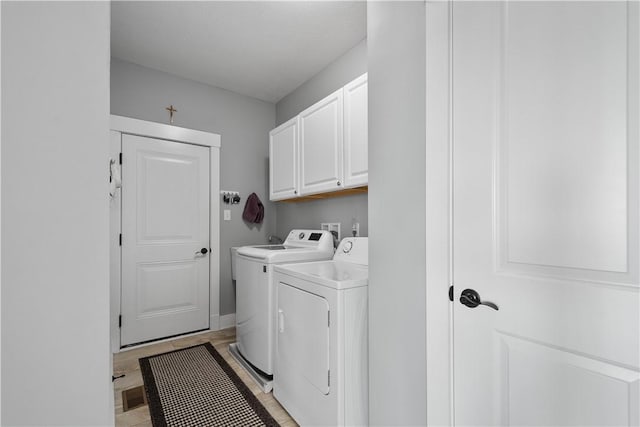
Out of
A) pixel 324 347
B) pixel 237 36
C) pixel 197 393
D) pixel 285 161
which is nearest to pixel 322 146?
pixel 285 161

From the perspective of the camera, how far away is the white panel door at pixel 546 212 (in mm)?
722

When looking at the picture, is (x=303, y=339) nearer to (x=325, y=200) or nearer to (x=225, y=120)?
(x=325, y=200)

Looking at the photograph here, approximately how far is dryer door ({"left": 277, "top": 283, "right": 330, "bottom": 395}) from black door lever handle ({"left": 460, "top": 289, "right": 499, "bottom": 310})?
0.64 m

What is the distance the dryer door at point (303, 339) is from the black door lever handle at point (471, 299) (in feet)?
2.12

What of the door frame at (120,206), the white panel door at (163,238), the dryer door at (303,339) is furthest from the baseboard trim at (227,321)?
the dryer door at (303,339)

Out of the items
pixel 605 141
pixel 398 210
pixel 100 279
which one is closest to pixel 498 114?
pixel 605 141

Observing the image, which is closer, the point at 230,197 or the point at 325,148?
the point at 325,148

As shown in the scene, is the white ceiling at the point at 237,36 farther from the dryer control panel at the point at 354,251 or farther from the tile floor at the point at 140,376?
the tile floor at the point at 140,376

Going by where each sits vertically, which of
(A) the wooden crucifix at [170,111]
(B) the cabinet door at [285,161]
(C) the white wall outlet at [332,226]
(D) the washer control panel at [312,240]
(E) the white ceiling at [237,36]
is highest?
(E) the white ceiling at [237,36]

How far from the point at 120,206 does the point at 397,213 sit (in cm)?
252

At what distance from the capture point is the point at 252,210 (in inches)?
131

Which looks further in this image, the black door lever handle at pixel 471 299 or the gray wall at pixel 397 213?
the gray wall at pixel 397 213

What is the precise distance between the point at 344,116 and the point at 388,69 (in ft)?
2.88

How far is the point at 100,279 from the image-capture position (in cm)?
35
